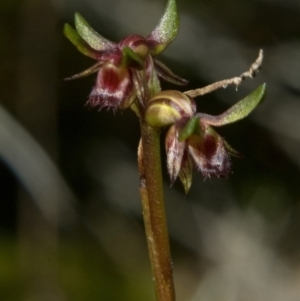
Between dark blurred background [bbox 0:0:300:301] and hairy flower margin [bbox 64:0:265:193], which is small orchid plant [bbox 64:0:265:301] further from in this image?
dark blurred background [bbox 0:0:300:301]

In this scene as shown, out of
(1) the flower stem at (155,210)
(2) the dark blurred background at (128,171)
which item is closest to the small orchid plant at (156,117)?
(1) the flower stem at (155,210)

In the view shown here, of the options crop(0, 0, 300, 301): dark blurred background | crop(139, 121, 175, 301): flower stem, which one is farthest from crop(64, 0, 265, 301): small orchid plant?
crop(0, 0, 300, 301): dark blurred background

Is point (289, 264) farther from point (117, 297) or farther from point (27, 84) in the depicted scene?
point (27, 84)

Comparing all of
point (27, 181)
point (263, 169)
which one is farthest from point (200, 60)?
point (27, 181)

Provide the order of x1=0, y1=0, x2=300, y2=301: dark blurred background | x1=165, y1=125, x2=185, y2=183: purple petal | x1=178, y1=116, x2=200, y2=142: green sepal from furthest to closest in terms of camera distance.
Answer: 1. x1=0, y1=0, x2=300, y2=301: dark blurred background
2. x1=165, y1=125, x2=185, y2=183: purple petal
3. x1=178, y1=116, x2=200, y2=142: green sepal

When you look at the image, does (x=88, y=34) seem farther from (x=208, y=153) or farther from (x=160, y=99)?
(x=208, y=153)

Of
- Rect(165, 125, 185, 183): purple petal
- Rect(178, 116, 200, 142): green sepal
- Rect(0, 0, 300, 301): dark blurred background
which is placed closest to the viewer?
Rect(178, 116, 200, 142): green sepal
